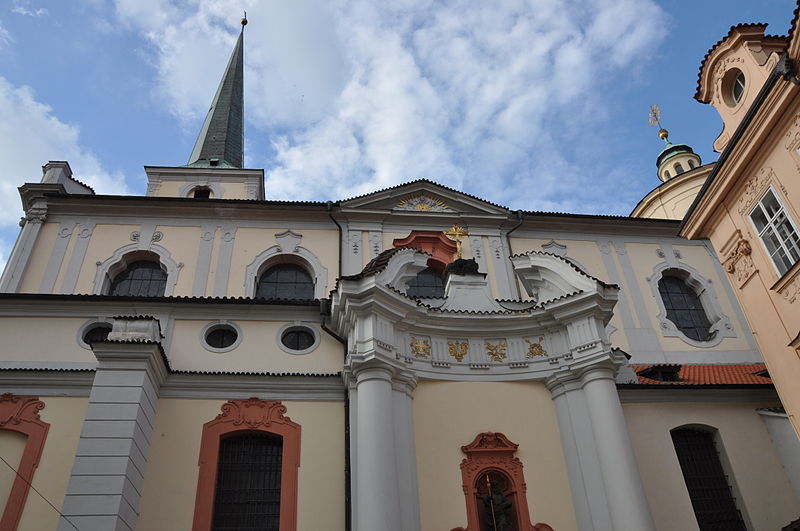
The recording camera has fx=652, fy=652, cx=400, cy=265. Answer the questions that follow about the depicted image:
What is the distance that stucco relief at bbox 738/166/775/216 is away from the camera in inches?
467

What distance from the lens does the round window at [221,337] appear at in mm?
13484

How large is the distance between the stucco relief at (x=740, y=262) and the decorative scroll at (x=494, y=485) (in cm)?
561

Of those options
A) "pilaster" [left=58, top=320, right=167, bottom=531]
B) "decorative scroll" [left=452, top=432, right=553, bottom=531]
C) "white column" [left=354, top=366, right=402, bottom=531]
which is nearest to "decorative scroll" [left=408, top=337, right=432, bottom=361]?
"white column" [left=354, top=366, right=402, bottom=531]

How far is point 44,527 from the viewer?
1055 cm

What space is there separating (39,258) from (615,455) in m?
14.4

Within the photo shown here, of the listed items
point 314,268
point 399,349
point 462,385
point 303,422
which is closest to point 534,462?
point 462,385

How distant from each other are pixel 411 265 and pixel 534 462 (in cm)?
474

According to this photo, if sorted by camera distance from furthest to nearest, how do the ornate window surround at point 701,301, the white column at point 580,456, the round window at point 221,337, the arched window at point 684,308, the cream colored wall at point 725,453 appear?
the arched window at point 684,308, the ornate window surround at point 701,301, the round window at point 221,337, the cream colored wall at point 725,453, the white column at point 580,456

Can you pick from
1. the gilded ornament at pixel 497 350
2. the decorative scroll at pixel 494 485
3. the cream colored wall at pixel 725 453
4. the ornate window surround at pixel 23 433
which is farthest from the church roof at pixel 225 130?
the cream colored wall at pixel 725 453

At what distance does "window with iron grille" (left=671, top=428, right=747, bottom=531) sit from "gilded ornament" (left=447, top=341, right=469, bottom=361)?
4593mm

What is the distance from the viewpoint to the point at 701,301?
18875 mm

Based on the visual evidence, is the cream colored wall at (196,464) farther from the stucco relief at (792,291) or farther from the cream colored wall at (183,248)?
the stucco relief at (792,291)

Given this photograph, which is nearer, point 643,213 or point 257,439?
point 257,439

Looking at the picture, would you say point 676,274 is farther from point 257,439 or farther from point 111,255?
point 111,255
